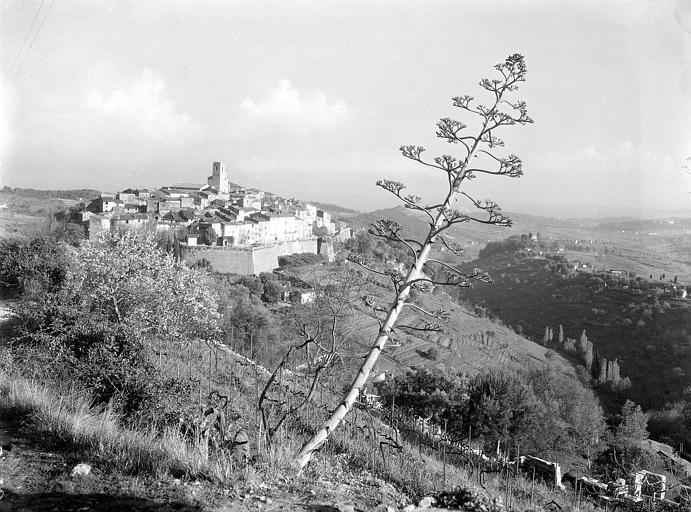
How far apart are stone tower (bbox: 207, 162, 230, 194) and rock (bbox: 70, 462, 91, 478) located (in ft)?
195

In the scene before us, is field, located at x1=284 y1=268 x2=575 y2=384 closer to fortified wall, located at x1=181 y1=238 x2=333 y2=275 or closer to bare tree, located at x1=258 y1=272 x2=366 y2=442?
fortified wall, located at x1=181 y1=238 x2=333 y2=275

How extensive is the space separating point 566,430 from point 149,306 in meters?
17.4

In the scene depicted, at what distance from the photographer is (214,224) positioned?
39375 millimetres

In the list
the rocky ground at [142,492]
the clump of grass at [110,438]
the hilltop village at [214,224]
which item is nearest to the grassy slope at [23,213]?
the hilltop village at [214,224]

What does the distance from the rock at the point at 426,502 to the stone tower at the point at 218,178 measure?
6002 centimetres

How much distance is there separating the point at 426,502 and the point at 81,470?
227 cm

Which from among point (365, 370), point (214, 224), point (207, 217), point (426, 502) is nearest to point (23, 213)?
point (207, 217)

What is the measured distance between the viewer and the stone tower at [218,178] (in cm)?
6169

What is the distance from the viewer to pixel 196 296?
35.7 feet

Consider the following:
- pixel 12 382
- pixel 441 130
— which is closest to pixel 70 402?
pixel 12 382

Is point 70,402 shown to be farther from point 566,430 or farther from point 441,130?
point 566,430

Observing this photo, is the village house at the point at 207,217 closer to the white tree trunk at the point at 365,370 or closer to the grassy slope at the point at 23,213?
the grassy slope at the point at 23,213

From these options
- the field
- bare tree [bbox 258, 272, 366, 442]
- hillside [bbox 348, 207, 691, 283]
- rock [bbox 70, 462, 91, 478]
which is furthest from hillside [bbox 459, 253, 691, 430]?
rock [bbox 70, 462, 91, 478]

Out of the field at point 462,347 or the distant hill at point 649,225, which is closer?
the distant hill at point 649,225
